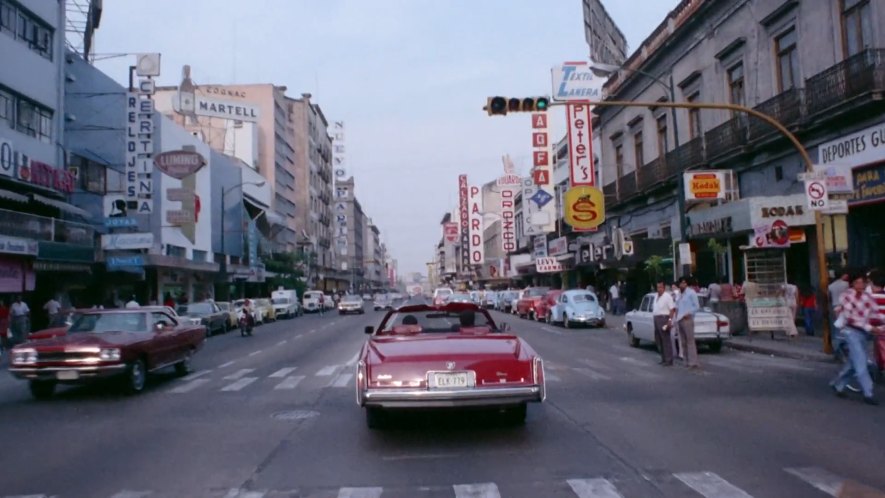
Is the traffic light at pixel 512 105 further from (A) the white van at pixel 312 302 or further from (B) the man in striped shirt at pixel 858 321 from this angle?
(A) the white van at pixel 312 302

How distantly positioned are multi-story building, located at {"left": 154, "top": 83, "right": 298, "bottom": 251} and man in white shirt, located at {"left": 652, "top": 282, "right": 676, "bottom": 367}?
4984 centimetres

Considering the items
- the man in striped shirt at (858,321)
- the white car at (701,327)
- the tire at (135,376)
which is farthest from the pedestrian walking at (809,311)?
the tire at (135,376)

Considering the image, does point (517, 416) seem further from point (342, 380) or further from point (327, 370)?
point (327, 370)

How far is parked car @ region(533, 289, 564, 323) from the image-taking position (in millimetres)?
35419

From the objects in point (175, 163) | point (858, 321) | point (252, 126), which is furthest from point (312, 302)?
point (858, 321)

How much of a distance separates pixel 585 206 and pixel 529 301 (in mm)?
6901

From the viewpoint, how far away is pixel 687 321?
50.2 feet

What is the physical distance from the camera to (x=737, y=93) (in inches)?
1117

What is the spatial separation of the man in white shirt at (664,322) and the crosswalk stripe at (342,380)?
21.8 ft

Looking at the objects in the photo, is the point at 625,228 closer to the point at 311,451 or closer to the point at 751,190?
the point at 751,190

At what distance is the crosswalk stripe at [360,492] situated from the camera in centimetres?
625

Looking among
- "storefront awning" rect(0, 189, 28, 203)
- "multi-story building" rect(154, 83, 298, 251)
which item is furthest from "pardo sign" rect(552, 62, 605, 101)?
"multi-story building" rect(154, 83, 298, 251)

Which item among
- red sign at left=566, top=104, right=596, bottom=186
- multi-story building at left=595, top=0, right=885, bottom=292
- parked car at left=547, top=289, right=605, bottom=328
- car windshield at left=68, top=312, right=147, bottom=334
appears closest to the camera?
car windshield at left=68, top=312, right=147, bottom=334

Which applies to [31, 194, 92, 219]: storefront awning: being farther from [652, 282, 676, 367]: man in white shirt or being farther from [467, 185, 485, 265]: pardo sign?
[467, 185, 485, 265]: pardo sign
